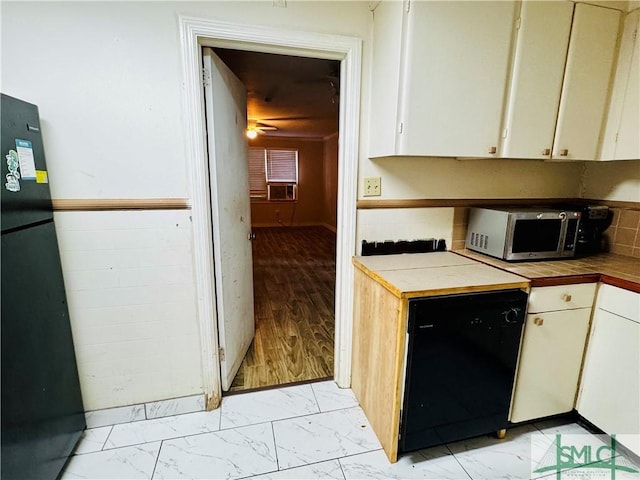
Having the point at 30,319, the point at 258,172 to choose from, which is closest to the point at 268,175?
the point at 258,172

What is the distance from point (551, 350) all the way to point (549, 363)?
0.07 meters

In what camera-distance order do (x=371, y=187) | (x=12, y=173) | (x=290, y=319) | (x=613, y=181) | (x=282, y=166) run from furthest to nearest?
1. (x=282, y=166)
2. (x=290, y=319)
3. (x=613, y=181)
4. (x=371, y=187)
5. (x=12, y=173)

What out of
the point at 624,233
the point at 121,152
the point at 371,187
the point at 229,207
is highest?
the point at 121,152

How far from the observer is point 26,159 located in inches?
49.0

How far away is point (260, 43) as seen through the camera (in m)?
1.55

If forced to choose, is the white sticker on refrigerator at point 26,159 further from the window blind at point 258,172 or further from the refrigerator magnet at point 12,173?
the window blind at point 258,172

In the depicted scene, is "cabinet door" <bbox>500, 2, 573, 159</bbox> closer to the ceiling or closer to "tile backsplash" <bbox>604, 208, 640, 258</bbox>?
"tile backsplash" <bbox>604, 208, 640, 258</bbox>

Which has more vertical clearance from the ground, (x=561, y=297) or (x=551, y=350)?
(x=561, y=297)

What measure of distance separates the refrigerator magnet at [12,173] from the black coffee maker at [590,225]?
8.45 ft

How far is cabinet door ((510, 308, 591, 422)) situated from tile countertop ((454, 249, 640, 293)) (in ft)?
0.54

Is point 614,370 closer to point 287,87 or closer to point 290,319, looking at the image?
point 290,319

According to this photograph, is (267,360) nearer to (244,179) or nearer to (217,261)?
(217,261)

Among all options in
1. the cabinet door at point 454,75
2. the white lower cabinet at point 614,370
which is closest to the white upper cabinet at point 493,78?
the cabinet door at point 454,75

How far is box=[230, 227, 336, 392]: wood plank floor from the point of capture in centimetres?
217
